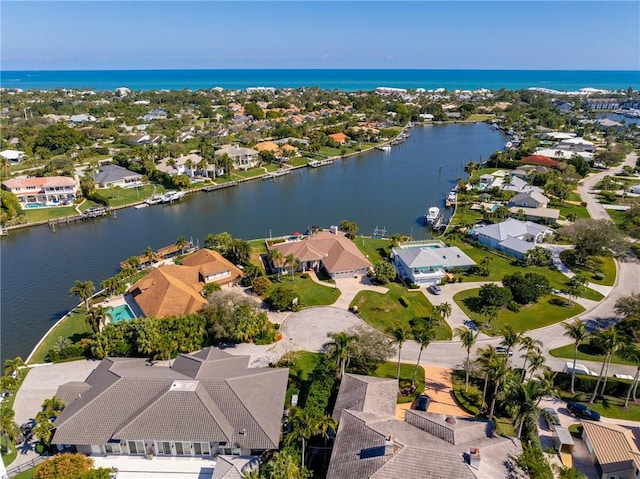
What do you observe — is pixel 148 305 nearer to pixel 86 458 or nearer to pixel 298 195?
pixel 86 458

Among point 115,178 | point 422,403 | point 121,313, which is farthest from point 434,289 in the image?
point 115,178

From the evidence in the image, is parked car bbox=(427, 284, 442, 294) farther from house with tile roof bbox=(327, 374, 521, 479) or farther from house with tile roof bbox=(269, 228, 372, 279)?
house with tile roof bbox=(327, 374, 521, 479)

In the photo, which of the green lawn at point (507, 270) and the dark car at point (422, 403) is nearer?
the dark car at point (422, 403)

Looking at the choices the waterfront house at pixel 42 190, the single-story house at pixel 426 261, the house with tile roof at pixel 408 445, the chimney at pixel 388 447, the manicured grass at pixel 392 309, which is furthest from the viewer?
the waterfront house at pixel 42 190

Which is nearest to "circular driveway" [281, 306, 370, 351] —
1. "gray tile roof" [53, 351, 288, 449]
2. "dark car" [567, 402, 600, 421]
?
"gray tile roof" [53, 351, 288, 449]

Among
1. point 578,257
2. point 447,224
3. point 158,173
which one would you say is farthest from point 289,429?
point 158,173

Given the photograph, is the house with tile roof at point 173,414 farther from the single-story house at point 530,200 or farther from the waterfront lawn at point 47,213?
the single-story house at point 530,200

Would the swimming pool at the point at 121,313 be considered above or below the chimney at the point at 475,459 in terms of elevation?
below

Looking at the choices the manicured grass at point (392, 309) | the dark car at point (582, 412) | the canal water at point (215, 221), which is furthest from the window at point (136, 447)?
the dark car at point (582, 412)
